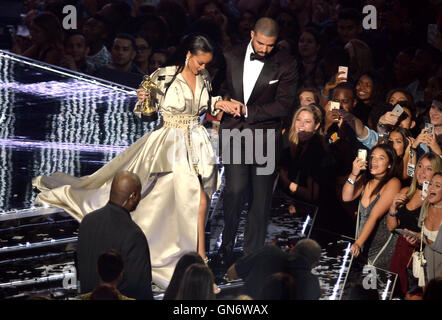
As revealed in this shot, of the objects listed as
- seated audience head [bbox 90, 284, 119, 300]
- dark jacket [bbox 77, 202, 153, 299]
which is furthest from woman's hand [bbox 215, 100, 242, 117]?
seated audience head [bbox 90, 284, 119, 300]

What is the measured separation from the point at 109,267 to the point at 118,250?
240mm

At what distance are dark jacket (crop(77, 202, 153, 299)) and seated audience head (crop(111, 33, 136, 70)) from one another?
4.27m

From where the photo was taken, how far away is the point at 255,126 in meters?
5.10

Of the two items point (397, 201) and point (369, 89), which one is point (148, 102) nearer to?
point (397, 201)

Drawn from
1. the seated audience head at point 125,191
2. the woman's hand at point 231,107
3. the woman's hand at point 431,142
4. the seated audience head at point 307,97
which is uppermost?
the seated audience head at point 307,97

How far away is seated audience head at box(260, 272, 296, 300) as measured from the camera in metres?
3.84

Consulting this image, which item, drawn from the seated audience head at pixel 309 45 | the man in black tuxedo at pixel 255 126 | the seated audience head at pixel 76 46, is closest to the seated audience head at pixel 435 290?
the man in black tuxedo at pixel 255 126

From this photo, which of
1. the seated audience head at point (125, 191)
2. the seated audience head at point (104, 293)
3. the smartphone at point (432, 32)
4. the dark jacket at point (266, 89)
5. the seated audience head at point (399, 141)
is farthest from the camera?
the smartphone at point (432, 32)

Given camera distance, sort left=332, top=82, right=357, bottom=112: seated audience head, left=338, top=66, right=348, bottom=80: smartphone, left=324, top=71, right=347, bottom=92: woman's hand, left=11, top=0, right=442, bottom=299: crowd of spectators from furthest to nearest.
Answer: left=324, top=71, right=347, bottom=92: woman's hand → left=338, top=66, right=348, bottom=80: smartphone → left=332, top=82, right=357, bottom=112: seated audience head → left=11, top=0, right=442, bottom=299: crowd of spectators

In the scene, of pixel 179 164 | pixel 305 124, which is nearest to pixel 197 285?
pixel 179 164

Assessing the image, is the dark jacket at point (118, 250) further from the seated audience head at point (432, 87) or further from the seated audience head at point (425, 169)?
the seated audience head at point (432, 87)

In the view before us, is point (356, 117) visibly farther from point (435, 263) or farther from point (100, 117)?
point (100, 117)

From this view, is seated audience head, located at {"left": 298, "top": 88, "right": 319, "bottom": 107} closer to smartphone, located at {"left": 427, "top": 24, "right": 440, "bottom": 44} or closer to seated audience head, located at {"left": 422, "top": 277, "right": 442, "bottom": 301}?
smartphone, located at {"left": 427, "top": 24, "right": 440, "bottom": 44}

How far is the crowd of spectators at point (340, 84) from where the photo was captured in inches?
204
